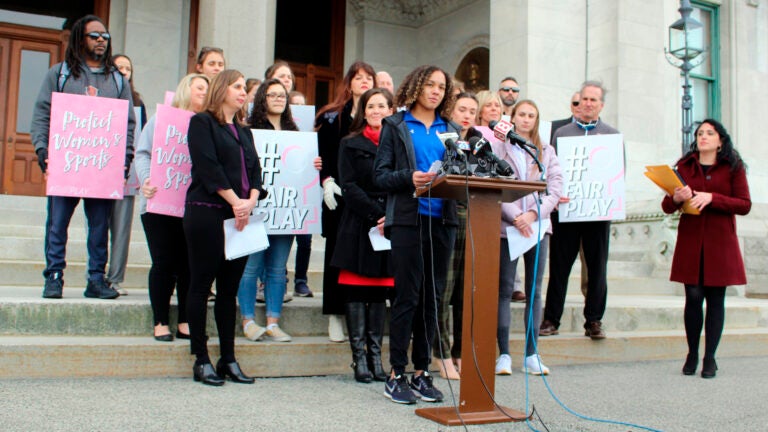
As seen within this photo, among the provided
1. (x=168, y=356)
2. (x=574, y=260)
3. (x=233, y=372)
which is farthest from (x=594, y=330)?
(x=168, y=356)

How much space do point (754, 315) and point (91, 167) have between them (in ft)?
24.5

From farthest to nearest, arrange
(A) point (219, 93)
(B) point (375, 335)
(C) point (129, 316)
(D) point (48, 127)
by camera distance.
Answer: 1. (D) point (48, 127)
2. (C) point (129, 316)
3. (B) point (375, 335)
4. (A) point (219, 93)

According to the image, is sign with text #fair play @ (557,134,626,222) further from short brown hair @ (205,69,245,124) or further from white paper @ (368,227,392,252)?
short brown hair @ (205,69,245,124)

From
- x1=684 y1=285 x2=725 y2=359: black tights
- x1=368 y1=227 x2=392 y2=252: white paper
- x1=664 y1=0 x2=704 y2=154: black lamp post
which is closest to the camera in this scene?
x1=368 y1=227 x2=392 y2=252: white paper

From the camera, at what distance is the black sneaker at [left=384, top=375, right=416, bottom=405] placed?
4.71 metres

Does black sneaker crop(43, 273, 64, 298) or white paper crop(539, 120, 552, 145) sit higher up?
white paper crop(539, 120, 552, 145)

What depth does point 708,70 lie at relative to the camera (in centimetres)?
1700

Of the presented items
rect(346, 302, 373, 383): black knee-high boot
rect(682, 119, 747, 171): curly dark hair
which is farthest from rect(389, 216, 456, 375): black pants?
rect(682, 119, 747, 171): curly dark hair

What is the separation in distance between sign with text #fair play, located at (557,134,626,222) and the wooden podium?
100 inches

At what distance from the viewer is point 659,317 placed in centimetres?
816

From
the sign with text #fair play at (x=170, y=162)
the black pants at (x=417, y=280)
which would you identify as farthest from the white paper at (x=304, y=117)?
the black pants at (x=417, y=280)

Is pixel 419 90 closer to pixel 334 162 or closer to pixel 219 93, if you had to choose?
pixel 219 93

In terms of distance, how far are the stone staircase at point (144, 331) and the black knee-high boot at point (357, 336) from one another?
368 millimetres

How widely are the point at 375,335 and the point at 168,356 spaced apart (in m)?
1.45
